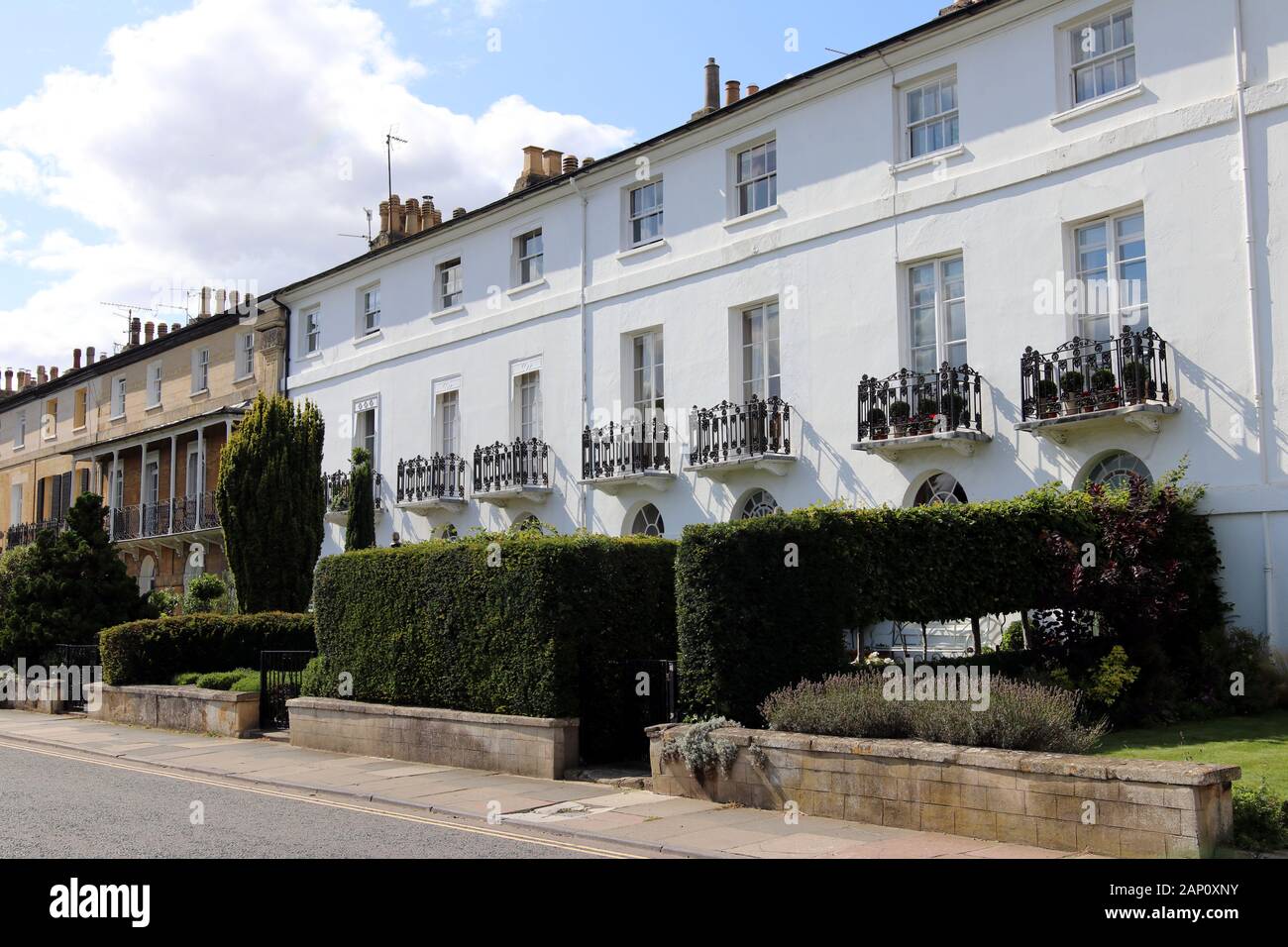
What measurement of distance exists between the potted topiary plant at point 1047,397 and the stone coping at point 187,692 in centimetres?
1267

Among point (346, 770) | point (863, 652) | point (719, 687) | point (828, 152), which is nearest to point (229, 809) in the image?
point (346, 770)

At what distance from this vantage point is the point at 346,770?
48.8 ft

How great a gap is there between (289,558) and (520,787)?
12.2 m

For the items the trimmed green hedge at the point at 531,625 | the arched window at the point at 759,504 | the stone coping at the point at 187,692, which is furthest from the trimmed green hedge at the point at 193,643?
the arched window at the point at 759,504

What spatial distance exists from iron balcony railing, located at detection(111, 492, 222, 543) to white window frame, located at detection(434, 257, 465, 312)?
32.3 feet

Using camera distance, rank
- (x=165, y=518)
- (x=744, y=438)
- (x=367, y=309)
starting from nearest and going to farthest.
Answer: (x=744, y=438), (x=367, y=309), (x=165, y=518)

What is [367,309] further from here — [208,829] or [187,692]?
[208,829]

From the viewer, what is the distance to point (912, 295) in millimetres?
19859

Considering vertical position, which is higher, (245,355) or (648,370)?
(245,355)

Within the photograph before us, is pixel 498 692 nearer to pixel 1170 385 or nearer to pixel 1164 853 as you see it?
pixel 1164 853

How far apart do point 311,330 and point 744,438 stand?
17.3 meters

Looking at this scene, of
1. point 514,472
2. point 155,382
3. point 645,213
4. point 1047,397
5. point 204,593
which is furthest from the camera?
point 155,382

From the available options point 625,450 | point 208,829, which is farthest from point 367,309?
point 208,829

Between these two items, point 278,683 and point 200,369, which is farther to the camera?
point 200,369
